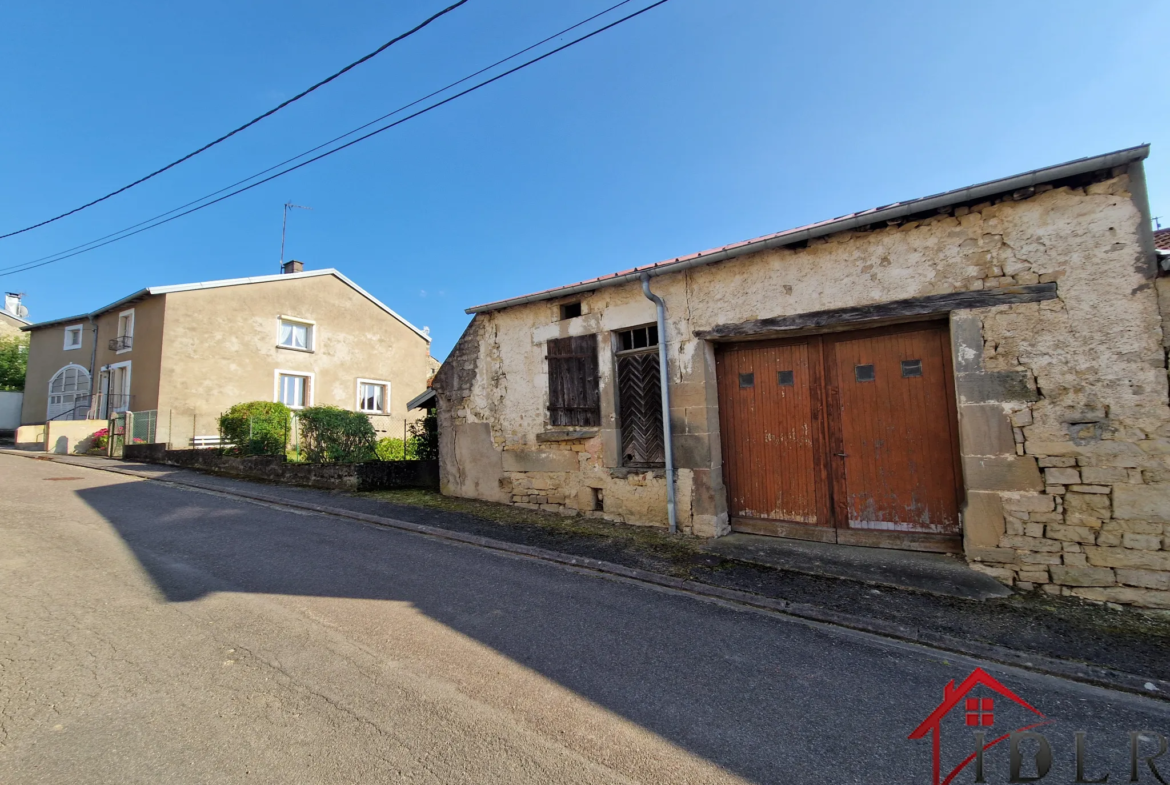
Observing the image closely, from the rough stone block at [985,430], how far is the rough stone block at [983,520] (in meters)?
0.43

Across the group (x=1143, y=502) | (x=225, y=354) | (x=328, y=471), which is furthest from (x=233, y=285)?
(x=1143, y=502)

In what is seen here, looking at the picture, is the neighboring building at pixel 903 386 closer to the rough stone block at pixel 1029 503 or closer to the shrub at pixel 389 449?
the rough stone block at pixel 1029 503

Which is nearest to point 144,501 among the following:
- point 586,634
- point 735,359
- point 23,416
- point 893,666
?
point 586,634

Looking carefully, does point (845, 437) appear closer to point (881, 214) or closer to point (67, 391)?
point (881, 214)

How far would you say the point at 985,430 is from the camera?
4.74 metres

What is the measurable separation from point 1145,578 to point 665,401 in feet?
14.9

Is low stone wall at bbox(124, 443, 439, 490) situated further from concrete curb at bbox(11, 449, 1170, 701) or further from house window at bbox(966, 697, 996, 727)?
house window at bbox(966, 697, 996, 727)

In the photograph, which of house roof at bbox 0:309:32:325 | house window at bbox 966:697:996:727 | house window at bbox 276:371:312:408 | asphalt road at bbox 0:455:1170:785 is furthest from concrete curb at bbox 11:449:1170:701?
house roof at bbox 0:309:32:325

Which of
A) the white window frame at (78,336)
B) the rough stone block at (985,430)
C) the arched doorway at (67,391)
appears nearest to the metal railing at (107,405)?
the arched doorway at (67,391)

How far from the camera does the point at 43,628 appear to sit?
3.38m

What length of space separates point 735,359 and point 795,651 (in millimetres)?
3940

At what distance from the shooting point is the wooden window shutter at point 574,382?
7293 mm

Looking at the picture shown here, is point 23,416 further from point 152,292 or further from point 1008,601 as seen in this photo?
point 1008,601

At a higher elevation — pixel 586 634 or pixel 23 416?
pixel 23 416
